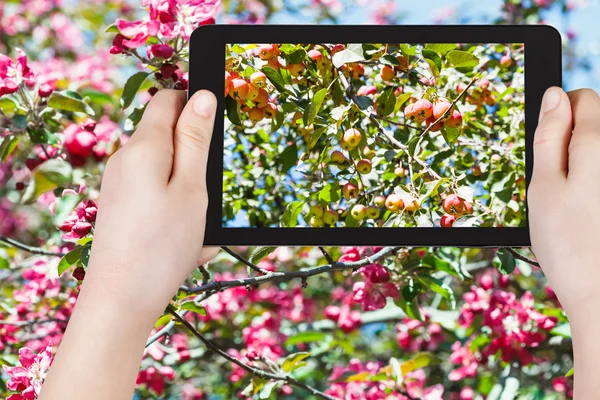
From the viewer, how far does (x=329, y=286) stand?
116 inches

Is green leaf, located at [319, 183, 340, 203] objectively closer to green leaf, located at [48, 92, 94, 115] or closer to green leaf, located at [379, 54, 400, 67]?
green leaf, located at [379, 54, 400, 67]

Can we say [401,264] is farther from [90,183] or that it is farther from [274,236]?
[90,183]

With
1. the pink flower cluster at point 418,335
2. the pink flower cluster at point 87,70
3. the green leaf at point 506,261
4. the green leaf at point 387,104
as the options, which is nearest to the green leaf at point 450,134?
the green leaf at point 387,104

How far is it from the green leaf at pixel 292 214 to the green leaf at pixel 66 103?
0.49 metres

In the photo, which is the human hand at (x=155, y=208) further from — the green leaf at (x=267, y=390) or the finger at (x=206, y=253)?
the green leaf at (x=267, y=390)

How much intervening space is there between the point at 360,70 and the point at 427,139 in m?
0.20

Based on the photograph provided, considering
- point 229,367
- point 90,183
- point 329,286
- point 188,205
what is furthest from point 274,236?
point 329,286

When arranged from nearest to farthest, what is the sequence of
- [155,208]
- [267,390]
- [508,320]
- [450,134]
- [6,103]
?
[155,208] → [450,134] → [6,103] → [267,390] → [508,320]

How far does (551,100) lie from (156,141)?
544 millimetres

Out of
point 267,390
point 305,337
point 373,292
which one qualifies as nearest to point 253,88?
point 373,292

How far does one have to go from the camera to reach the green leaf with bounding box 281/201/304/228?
1.15 metres

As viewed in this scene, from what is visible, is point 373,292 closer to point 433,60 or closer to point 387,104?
point 387,104

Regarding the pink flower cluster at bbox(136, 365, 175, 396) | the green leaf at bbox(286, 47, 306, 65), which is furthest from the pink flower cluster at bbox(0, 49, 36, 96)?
the pink flower cluster at bbox(136, 365, 175, 396)

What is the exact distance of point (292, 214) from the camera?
1.18 metres
